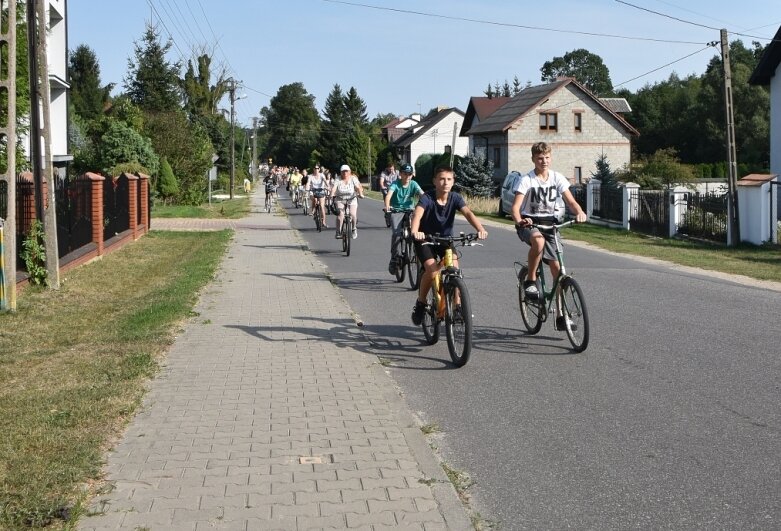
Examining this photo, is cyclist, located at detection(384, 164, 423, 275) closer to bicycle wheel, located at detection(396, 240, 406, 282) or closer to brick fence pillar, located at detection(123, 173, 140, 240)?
bicycle wheel, located at detection(396, 240, 406, 282)

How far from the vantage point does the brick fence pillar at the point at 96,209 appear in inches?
730

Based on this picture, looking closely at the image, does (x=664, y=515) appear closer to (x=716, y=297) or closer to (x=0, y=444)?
(x=0, y=444)

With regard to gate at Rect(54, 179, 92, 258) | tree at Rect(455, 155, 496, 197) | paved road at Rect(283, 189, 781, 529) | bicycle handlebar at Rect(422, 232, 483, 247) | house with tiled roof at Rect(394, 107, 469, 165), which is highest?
house with tiled roof at Rect(394, 107, 469, 165)

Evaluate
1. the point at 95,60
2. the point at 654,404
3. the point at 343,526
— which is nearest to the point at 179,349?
the point at 654,404

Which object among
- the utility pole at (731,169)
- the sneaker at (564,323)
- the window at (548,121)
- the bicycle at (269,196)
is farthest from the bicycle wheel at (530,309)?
the window at (548,121)

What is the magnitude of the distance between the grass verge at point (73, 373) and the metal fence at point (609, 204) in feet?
57.8

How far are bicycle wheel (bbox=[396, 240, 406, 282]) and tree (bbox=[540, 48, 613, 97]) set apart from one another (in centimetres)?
12463

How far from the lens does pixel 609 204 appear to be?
3167cm

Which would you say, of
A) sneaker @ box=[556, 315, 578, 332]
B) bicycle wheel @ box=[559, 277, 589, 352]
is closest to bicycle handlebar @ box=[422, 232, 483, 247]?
bicycle wheel @ box=[559, 277, 589, 352]

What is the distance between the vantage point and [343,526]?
4.26 metres

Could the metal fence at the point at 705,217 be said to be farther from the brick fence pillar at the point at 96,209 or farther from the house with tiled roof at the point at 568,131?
the house with tiled roof at the point at 568,131

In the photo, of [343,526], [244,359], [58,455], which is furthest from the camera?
[244,359]

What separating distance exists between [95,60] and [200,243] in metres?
62.5

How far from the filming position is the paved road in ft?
15.5
